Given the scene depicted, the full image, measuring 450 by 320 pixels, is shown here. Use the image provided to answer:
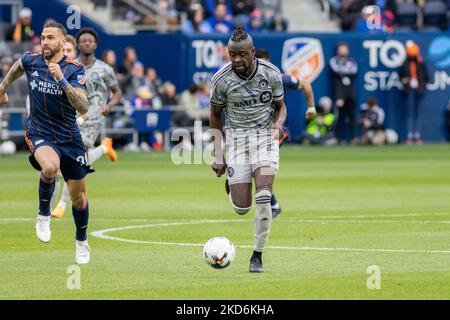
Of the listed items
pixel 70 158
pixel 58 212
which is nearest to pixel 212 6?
pixel 58 212

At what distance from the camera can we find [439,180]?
25.5 m

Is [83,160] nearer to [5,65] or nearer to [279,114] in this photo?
[279,114]

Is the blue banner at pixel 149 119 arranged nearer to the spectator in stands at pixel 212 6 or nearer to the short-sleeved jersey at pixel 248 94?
the spectator in stands at pixel 212 6

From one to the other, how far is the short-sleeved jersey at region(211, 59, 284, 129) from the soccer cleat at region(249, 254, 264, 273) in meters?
1.43

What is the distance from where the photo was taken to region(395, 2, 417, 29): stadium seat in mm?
40969

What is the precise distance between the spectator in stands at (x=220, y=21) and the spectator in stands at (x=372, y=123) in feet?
15.8

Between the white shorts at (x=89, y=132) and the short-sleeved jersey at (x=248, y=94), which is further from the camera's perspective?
the white shorts at (x=89, y=132)

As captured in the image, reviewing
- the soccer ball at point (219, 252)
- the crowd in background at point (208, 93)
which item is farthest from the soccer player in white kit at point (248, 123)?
the crowd in background at point (208, 93)

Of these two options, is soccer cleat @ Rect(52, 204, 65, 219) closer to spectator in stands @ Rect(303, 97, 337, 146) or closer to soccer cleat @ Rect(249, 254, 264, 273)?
soccer cleat @ Rect(249, 254, 264, 273)

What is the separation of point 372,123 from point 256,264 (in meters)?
25.8

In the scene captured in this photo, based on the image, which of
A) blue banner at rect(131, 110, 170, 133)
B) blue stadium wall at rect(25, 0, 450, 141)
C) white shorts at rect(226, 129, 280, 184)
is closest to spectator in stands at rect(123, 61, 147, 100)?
blue banner at rect(131, 110, 170, 133)

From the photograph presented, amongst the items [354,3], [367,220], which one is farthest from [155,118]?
[367,220]

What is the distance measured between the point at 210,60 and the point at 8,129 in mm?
7165

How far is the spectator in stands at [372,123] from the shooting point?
124ft
